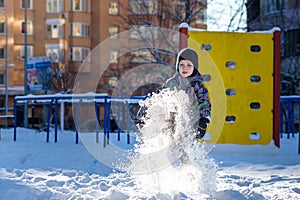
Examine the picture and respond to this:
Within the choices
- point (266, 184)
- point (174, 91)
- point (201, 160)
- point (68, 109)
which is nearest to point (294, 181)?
point (266, 184)

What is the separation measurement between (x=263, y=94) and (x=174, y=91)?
5.97 metres

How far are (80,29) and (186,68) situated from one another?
43560mm

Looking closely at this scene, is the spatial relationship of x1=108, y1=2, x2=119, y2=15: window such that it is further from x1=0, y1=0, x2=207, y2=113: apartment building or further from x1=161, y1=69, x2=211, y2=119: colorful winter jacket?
x1=161, y1=69, x2=211, y2=119: colorful winter jacket

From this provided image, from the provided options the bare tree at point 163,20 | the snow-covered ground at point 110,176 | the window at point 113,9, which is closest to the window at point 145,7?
the bare tree at point 163,20

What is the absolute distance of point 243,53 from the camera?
36.0ft

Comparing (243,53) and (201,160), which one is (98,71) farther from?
(201,160)

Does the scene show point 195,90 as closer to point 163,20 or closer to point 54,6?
point 163,20

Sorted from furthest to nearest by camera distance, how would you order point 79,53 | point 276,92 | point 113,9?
point 79,53, point 113,9, point 276,92

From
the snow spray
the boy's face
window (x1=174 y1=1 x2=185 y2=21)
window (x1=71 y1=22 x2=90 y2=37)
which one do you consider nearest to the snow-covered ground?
the snow spray

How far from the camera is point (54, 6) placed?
4634 cm

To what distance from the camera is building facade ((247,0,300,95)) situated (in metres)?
25.8

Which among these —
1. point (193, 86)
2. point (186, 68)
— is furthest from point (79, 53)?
point (193, 86)

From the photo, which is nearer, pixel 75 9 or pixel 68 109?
pixel 68 109

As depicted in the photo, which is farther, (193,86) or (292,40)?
(292,40)
